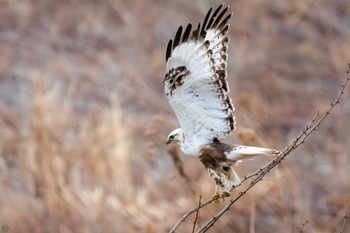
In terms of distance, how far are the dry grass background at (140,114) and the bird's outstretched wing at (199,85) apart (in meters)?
0.75

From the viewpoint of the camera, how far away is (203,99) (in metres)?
2.76

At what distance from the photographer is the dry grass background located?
A: 19.2 feet

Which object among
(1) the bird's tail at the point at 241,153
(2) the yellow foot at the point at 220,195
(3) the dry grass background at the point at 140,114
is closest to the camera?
(2) the yellow foot at the point at 220,195

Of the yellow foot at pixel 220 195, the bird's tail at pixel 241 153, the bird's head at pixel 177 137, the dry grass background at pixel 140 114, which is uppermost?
the dry grass background at pixel 140 114

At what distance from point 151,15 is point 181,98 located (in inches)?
276

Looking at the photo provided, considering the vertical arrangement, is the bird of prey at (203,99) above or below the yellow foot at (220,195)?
above

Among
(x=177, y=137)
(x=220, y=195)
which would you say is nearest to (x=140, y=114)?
(x=177, y=137)

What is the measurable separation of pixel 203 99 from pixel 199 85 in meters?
0.05

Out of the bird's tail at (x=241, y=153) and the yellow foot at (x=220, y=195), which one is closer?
the yellow foot at (x=220, y=195)

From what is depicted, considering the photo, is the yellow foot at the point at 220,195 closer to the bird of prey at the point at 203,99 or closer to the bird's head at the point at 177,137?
the bird of prey at the point at 203,99

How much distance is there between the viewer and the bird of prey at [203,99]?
2.74 m

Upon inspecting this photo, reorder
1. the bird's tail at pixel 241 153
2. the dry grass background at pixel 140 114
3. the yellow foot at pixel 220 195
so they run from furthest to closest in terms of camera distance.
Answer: the dry grass background at pixel 140 114
the bird's tail at pixel 241 153
the yellow foot at pixel 220 195

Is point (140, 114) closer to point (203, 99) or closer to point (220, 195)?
point (203, 99)

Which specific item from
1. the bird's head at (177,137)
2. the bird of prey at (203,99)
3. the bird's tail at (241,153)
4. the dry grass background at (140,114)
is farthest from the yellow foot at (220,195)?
the dry grass background at (140,114)
